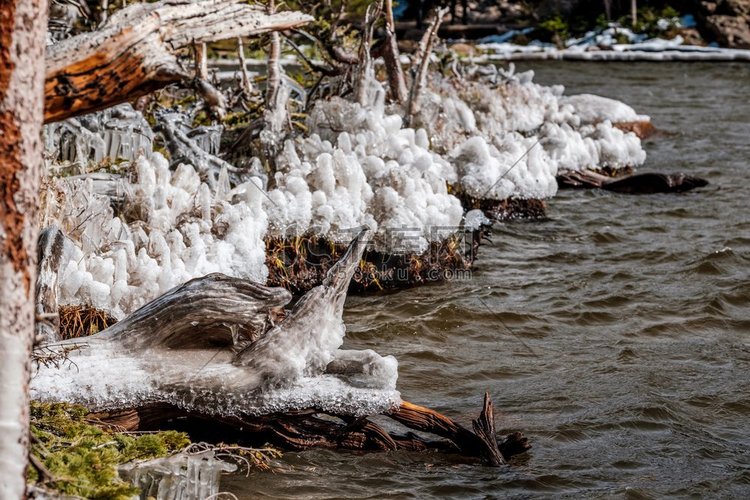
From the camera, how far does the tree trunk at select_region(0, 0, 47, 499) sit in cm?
273

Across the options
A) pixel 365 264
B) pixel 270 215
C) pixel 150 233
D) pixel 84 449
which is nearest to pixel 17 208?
pixel 84 449

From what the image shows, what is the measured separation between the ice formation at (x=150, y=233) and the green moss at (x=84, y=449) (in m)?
1.62

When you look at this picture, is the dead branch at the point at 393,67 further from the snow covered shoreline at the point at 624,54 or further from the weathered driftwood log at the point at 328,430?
the snow covered shoreline at the point at 624,54

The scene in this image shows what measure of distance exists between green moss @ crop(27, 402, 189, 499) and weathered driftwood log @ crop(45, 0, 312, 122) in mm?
1199

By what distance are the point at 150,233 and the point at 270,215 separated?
4.23 ft

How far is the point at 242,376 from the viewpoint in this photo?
Answer: 5070 mm

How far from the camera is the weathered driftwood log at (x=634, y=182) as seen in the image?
12.6 metres

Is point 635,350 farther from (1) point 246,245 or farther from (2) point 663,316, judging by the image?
(1) point 246,245

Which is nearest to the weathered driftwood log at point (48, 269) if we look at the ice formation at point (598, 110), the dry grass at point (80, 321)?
the dry grass at point (80, 321)

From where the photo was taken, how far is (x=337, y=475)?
5.12 meters

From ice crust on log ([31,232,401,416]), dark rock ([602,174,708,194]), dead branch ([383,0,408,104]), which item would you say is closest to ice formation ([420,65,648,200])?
dead branch ([383,0,408,104])

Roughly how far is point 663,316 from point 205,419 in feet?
14.5

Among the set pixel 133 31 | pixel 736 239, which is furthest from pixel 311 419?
pixel 736 239

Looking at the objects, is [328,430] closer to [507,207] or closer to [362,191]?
[362,191]
